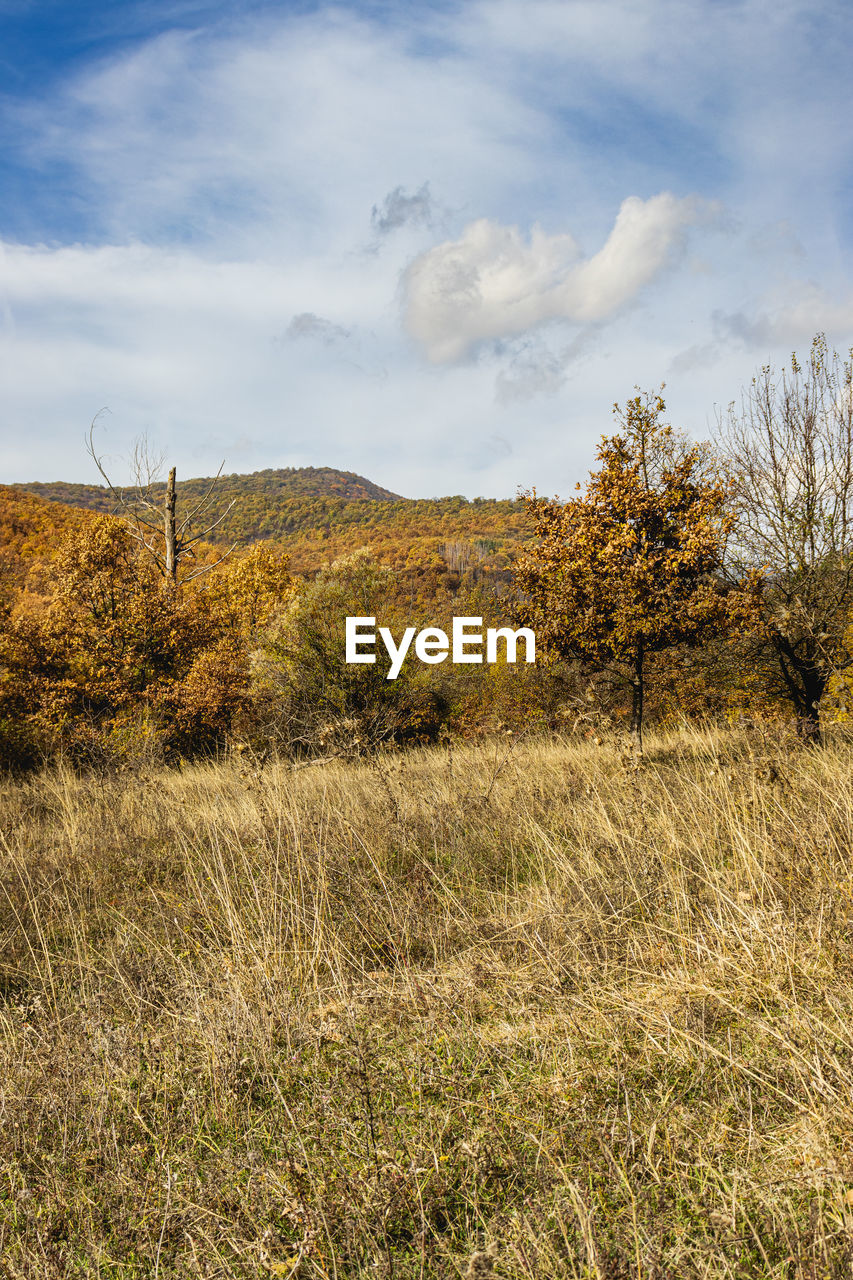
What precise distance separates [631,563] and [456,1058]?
9415mm

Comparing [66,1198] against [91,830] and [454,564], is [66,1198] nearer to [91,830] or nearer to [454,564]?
[91,830]

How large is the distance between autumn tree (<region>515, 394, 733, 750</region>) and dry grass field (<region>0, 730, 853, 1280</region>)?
19.3 ft

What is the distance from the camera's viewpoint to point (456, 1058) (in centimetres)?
250

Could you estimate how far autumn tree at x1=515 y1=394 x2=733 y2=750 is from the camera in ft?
34.3

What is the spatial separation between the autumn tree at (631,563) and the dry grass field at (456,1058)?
5891mm

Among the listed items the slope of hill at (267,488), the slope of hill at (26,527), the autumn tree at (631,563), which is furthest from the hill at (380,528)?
the autumn tree at (631,563)

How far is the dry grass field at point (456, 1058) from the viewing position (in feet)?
5.79

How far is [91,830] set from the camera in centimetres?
633

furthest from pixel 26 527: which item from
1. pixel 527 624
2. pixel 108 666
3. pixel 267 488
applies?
pixel 267 488

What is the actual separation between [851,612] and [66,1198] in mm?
12495

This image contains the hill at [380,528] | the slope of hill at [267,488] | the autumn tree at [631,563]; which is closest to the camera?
the autumn tree at [631,563]

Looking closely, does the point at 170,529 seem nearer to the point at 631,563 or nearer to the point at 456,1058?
the point at 631,563

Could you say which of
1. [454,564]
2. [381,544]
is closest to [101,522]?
[454,564]

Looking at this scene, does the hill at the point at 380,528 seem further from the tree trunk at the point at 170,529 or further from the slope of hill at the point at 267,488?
the tree trunk at the point at 170,529
